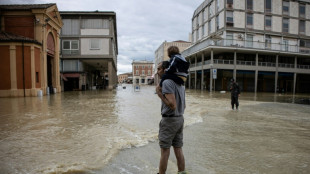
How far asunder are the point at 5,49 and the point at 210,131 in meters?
18.0

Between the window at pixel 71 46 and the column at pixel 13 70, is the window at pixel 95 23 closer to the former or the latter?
the window at pixel 71 46

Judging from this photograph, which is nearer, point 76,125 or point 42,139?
point 42,139

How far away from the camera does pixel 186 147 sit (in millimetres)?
4031

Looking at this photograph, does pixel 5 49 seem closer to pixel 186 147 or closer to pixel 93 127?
pixel 93 127

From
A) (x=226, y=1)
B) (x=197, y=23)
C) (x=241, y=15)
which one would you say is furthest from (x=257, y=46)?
(x=197, y=23)

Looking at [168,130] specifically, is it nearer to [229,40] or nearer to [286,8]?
[229,40]

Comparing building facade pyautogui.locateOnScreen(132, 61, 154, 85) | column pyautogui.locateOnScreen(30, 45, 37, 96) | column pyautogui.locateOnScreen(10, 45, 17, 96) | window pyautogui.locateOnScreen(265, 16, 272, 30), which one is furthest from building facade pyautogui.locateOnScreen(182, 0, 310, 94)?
building facade pyautogui.locateOnScreen(132, 61, 154, 85)

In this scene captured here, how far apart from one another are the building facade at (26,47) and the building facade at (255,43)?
19563mm

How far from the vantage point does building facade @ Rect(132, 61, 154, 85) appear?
279 feet

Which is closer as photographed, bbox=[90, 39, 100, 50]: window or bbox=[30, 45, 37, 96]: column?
bbox=[30, 45, 37, 96]: column

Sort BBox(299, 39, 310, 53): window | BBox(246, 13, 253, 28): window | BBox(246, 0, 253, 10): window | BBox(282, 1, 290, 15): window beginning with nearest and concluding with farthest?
1. BBox(246, 0, 253, 10): window
2. BBox(246, 13, 253, 28): window
3. BBox(299, 39, 310, 53): window
4. BBox(282, 1, 290, 15): window

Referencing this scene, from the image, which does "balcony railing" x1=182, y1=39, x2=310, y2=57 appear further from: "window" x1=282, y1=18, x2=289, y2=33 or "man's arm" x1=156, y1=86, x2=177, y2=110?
"man's arm" x1=156, y1=86, x2=177, y2=110

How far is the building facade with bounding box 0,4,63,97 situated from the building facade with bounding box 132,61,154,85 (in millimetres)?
63366

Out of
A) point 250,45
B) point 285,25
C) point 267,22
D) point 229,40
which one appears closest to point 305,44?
point 285,25
